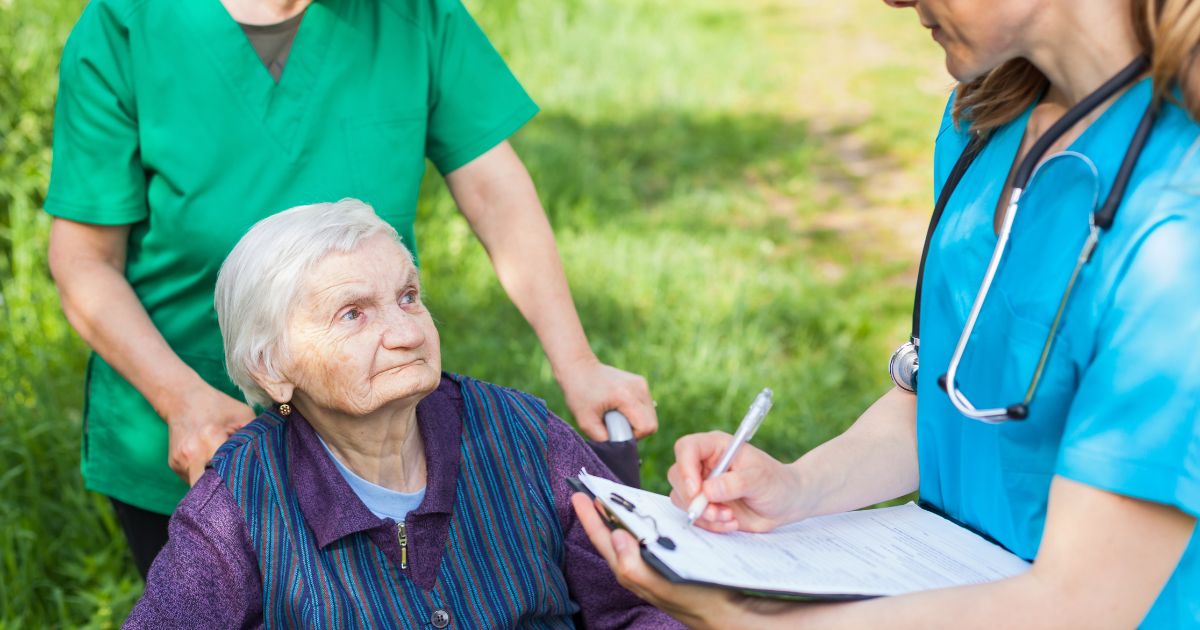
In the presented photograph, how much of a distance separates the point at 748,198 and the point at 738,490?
5.17 m

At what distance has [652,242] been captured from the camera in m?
5.91

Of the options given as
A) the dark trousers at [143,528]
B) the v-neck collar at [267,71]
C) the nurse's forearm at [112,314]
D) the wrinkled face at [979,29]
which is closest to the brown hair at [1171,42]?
the wrinkled face at [979,29]

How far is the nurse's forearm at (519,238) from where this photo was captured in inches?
106

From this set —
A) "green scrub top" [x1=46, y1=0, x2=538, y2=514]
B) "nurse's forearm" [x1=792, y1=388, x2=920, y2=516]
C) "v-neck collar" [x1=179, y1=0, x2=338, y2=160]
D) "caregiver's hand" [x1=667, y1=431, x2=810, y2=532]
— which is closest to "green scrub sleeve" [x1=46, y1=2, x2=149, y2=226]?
"green scrub top" [x1=46, y1=0, x2=538, y2=514]

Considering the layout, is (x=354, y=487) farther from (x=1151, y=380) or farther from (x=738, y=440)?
(x=1151, y=380)

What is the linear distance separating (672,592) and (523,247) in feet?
4.02

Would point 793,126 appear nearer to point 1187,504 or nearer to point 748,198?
point 748,198

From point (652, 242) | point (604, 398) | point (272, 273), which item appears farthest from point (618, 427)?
point (652, 242)

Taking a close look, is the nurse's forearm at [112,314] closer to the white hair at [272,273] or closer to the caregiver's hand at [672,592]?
the white hair at [272,273]

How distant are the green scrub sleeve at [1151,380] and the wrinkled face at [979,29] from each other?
0.89 feet

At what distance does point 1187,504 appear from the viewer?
1406mm

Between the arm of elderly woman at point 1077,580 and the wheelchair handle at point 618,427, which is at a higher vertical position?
the wheelchair handle at point 618,427

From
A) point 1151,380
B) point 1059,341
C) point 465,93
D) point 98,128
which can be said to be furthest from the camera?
point 465,93

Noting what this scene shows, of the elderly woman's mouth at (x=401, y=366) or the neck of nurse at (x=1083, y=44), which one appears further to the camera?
the elderly woman's mouth at (x=401, y=366)
